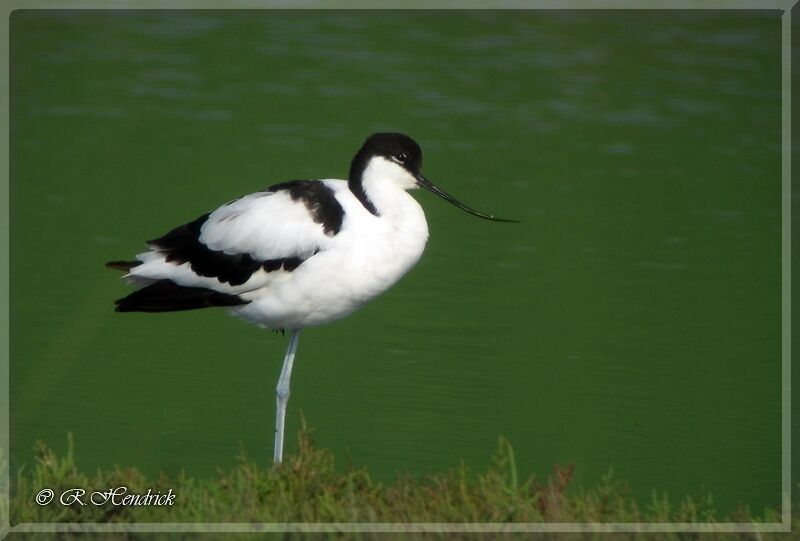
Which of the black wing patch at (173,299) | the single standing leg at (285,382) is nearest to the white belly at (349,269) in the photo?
the black wing patch at (173,299)

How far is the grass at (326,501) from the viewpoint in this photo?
5102mm

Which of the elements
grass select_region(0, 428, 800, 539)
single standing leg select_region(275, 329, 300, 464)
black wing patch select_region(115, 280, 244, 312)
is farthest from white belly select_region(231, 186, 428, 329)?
grass select_region(0, 428, 800, 539)

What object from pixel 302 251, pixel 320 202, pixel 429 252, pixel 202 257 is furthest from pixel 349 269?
pixel 429 252

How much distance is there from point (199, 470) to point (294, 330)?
717 mm

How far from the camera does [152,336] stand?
7.90 metres

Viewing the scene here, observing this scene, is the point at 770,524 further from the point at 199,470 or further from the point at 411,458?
the point at 199,470

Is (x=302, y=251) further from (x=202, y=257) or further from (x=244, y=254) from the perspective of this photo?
(x=202, y=257)

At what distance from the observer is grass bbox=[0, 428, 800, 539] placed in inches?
201

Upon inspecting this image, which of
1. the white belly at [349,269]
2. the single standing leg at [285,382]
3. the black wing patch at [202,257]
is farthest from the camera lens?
the single standing leg at [285,382]

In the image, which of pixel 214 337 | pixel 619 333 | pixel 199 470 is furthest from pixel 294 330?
pixel 619 333

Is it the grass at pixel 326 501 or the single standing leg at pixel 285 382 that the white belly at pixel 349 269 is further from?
the grass at pixel 326 501

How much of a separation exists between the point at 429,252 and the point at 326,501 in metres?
3.97

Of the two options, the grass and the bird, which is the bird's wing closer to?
the bird

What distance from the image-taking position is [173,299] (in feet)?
20.5
